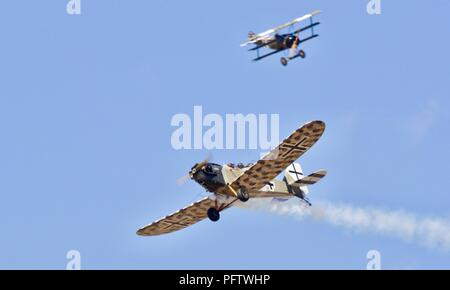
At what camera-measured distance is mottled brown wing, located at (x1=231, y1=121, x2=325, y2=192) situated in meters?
68.9

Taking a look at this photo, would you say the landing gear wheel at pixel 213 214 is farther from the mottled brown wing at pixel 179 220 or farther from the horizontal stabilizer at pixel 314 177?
the horizontal stabilizer at pixel 314 177

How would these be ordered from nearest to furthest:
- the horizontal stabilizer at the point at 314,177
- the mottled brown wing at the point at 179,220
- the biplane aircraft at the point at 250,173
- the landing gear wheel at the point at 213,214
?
the biplane aircraft at the point at 250,173
the landing gear wheel at the point at 213,214
the horizontal stabilizer at the point at 314,177
the mottled brown wing at the point at 179,220

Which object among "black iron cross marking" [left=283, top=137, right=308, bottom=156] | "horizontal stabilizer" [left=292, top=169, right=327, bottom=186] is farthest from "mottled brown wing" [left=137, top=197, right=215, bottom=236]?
"black iron cross marking" [left=283, top=137, right=308, bottom=156]

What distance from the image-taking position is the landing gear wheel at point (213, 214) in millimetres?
70062

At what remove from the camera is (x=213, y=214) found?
230 feet

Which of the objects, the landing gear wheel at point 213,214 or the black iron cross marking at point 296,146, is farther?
the landing gear wheel at point 213,214

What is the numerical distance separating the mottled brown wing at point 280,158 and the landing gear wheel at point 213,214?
1750 mm

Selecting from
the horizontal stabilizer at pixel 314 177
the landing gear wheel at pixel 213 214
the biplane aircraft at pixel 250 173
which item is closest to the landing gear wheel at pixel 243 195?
the biplane aircraft at pixel 250 173
